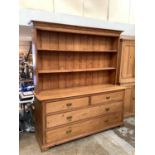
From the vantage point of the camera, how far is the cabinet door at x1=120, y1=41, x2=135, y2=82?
3576 millimetres

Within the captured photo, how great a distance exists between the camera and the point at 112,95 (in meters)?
3.11

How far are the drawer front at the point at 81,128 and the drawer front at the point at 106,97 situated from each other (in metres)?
0.34

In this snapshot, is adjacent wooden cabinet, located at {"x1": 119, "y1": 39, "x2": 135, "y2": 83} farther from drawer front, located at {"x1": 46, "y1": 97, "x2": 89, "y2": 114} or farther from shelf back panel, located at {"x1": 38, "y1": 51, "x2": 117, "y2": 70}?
drawer front, located at {"x1": 46, "y1": 97, "x2": 89, "y2": 114}

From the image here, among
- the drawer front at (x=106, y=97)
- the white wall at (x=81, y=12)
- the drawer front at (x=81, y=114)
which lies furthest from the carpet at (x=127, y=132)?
the white wall at (x=81, y=12)

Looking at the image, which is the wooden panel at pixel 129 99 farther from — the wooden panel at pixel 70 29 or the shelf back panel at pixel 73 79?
the wooden panel at pixel 70 29

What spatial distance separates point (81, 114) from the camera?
2740mm

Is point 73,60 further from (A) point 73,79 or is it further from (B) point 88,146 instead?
(B) point 88,146

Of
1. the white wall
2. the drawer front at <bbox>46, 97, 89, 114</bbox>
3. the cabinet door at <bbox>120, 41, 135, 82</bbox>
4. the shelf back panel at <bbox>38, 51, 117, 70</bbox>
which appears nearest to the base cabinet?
the drawer front at <bbox>46, 97, 89, 114</bbox>

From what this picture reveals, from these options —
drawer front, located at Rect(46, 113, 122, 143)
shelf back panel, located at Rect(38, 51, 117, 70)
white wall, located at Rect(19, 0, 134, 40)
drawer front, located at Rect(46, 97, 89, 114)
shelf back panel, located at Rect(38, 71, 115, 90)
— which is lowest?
drawer front, located at Rect(46, 113, 122, 143)

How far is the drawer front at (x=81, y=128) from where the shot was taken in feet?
8.29

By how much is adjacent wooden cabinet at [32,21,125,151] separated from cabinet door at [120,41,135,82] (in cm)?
24

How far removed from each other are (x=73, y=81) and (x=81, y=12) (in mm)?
1555
